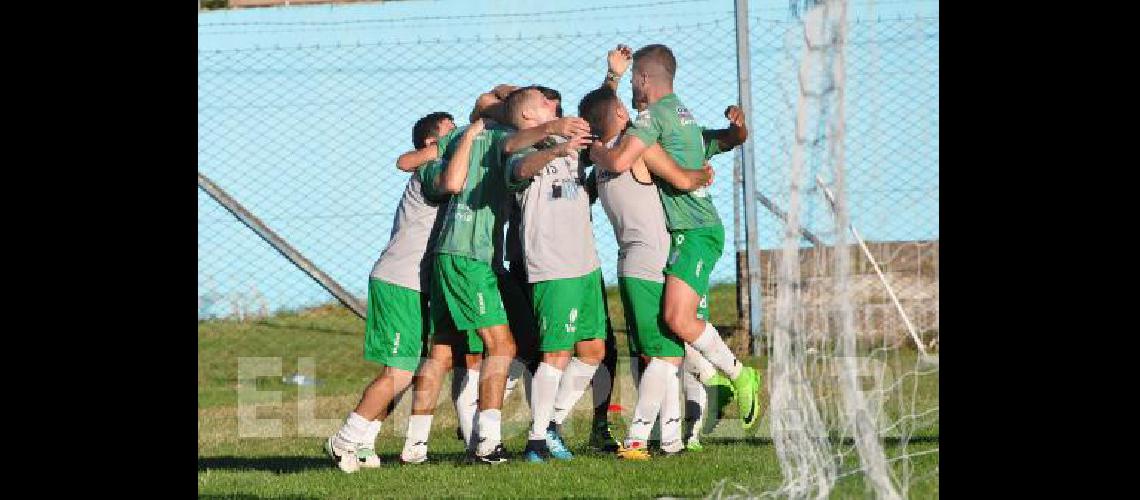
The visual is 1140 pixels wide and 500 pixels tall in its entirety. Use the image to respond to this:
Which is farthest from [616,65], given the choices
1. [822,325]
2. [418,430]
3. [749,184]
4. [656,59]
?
[749,184]

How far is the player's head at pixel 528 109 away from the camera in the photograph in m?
7.58

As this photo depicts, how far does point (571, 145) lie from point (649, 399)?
1261 mm

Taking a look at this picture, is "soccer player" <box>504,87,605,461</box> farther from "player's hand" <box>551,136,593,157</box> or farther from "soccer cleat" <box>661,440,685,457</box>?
"soccer cleat" <box>661,440,685,457</box>

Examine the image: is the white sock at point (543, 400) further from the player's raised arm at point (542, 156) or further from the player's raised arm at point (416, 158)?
the player's raised arm at point (416, 158)

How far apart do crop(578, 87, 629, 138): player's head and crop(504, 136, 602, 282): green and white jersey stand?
0.24 m

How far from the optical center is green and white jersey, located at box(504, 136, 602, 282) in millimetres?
7359

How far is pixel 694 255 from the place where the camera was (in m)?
7.43

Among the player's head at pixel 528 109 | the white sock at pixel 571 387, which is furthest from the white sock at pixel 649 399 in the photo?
the player's head at pixel 528 109

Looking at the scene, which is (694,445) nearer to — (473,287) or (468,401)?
(468,401)

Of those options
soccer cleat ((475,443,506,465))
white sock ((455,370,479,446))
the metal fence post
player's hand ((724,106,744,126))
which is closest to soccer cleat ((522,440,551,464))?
soccer cleat ((475,443,506,465))

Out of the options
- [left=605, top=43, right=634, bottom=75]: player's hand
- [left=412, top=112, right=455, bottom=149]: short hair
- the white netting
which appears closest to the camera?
the white netting
